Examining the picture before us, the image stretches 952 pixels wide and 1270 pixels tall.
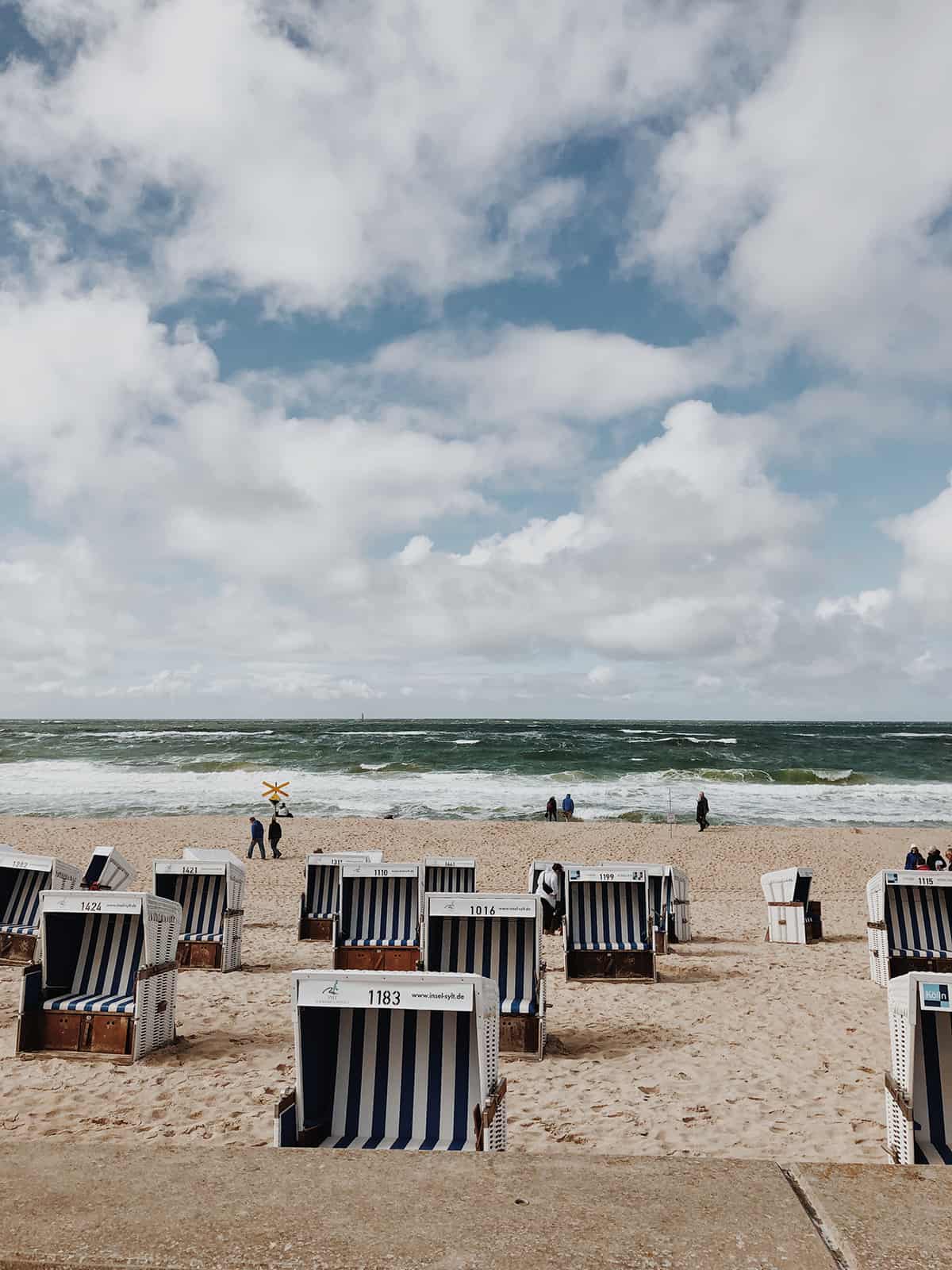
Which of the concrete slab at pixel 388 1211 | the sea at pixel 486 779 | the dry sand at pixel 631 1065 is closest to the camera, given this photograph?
the concrete slab at pixel 388 1211

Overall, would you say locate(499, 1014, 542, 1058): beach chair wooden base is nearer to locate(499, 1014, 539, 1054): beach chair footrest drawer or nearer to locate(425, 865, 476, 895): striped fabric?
locate(499, 1014, 539, 1054): beach chair footrest drawer

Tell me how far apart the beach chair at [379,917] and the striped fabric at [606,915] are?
6.95 feet

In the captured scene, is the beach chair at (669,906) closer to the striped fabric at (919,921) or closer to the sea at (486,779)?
the striped fabric at (919,921)

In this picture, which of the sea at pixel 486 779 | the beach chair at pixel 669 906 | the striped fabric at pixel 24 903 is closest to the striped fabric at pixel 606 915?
the beach chair at pixel 669 906

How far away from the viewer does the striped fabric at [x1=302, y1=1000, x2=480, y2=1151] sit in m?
4.60

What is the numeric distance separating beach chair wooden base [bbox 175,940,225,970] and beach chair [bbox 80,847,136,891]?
10.1ft

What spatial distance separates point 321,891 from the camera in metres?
14.4

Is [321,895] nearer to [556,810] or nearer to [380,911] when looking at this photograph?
[380,911]

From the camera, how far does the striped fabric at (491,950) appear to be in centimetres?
820

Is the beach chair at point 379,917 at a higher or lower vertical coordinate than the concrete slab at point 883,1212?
lower

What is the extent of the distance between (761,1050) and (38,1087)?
6494 mm

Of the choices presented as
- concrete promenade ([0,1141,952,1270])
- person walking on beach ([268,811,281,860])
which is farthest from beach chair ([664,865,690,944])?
person walking on beach ([268,811,281,860])

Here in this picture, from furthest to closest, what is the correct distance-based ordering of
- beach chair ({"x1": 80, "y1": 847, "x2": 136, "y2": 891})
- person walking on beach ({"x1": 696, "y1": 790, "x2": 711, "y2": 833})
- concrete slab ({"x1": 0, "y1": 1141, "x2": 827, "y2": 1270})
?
person walking on beach ({"x1": 696, "y1": 790, "x2": 711, "y2": 833}) → beach chair ({"x1": 80, "y1": 847, "x2": 136, "y2": 891}) → concrete slab ({"x1": 0, "y1": 1141, "x2": 827, "y2": 1270})

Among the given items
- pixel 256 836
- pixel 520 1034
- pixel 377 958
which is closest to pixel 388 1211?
pixel 520 1034
